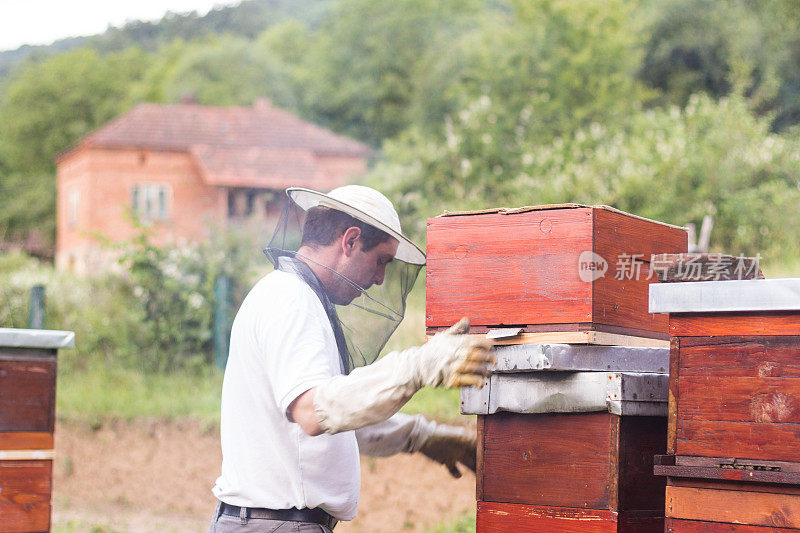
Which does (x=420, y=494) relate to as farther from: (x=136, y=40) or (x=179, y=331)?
(x=136, y=40)

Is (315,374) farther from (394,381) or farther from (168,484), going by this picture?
(168,484)

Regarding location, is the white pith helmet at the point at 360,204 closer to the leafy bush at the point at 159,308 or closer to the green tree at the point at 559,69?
the leafy bush at the point at 159,308

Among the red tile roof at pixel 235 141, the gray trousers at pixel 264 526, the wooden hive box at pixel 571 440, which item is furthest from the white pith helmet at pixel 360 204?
the red tile roof at pixel 235 141

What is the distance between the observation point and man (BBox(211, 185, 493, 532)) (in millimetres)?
2303

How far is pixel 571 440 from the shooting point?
2.62 metres

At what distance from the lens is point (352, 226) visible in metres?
2.75

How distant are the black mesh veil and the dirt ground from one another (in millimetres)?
4505

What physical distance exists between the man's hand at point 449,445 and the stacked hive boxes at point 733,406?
1.13m

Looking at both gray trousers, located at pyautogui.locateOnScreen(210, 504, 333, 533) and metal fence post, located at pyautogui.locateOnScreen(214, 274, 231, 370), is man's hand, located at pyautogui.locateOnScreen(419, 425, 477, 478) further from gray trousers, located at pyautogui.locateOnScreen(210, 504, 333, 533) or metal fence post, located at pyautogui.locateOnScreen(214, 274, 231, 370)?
metal fence post, located at pyautogui.locateOnScreen(214, 274, 231, 370)

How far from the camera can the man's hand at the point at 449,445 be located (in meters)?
3.33

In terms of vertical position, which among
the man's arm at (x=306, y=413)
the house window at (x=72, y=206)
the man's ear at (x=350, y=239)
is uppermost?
the house window at (x=72, y=206)

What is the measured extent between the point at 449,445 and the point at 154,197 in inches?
1417

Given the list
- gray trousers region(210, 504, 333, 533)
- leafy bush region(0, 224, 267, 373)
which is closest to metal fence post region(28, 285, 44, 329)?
leafy bush region(0, 224, 267, 373)

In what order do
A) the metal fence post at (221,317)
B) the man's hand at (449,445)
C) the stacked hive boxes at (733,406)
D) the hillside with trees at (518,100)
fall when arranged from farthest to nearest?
the hillside with trees at (518,100)
the metal fence post at (221,317)
the man's hand at (449,445)
the stacked hive boxes at (733,406)
